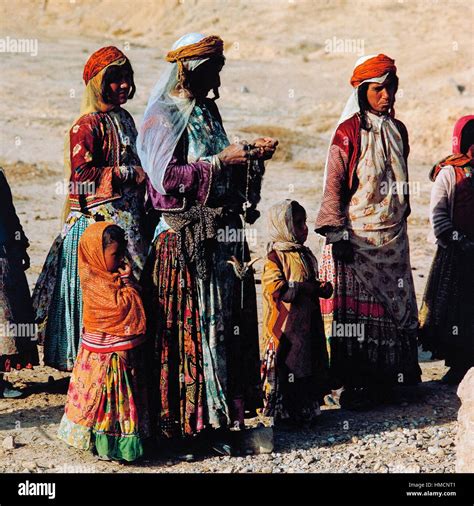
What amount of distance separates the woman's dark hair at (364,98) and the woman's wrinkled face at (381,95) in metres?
0.02

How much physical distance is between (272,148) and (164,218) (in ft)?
2.23

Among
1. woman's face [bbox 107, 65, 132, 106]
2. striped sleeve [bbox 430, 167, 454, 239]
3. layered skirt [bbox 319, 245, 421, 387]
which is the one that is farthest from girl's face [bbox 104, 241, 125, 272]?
striped sleeve [bbox 430, 167, 454, 239]

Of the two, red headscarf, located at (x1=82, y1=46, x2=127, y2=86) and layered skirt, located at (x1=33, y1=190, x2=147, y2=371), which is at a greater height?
red headscarf, located at (x1=82, y1=46, x2=127, y2=86)

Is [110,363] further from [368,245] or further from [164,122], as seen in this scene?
[368,245]

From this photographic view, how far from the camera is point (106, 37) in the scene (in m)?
37.1

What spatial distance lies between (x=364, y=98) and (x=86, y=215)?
1.81 meters

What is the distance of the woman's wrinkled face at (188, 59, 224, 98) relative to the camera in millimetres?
5750

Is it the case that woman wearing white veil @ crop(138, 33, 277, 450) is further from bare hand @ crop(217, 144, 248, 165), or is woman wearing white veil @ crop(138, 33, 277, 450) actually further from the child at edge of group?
the child at edge of group

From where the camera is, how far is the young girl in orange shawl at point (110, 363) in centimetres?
577

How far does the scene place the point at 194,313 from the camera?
5.84 metres

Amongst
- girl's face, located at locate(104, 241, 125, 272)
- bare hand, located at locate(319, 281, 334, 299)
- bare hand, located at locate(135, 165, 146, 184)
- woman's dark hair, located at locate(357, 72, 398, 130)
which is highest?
woman's dark hair, located at locate(357, 72, 398, 130)

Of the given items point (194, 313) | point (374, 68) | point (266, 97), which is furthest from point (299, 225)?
point (266, 97)

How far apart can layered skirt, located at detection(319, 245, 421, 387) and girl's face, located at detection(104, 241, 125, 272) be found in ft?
5.05

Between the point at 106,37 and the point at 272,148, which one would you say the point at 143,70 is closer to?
the point at 106,37
